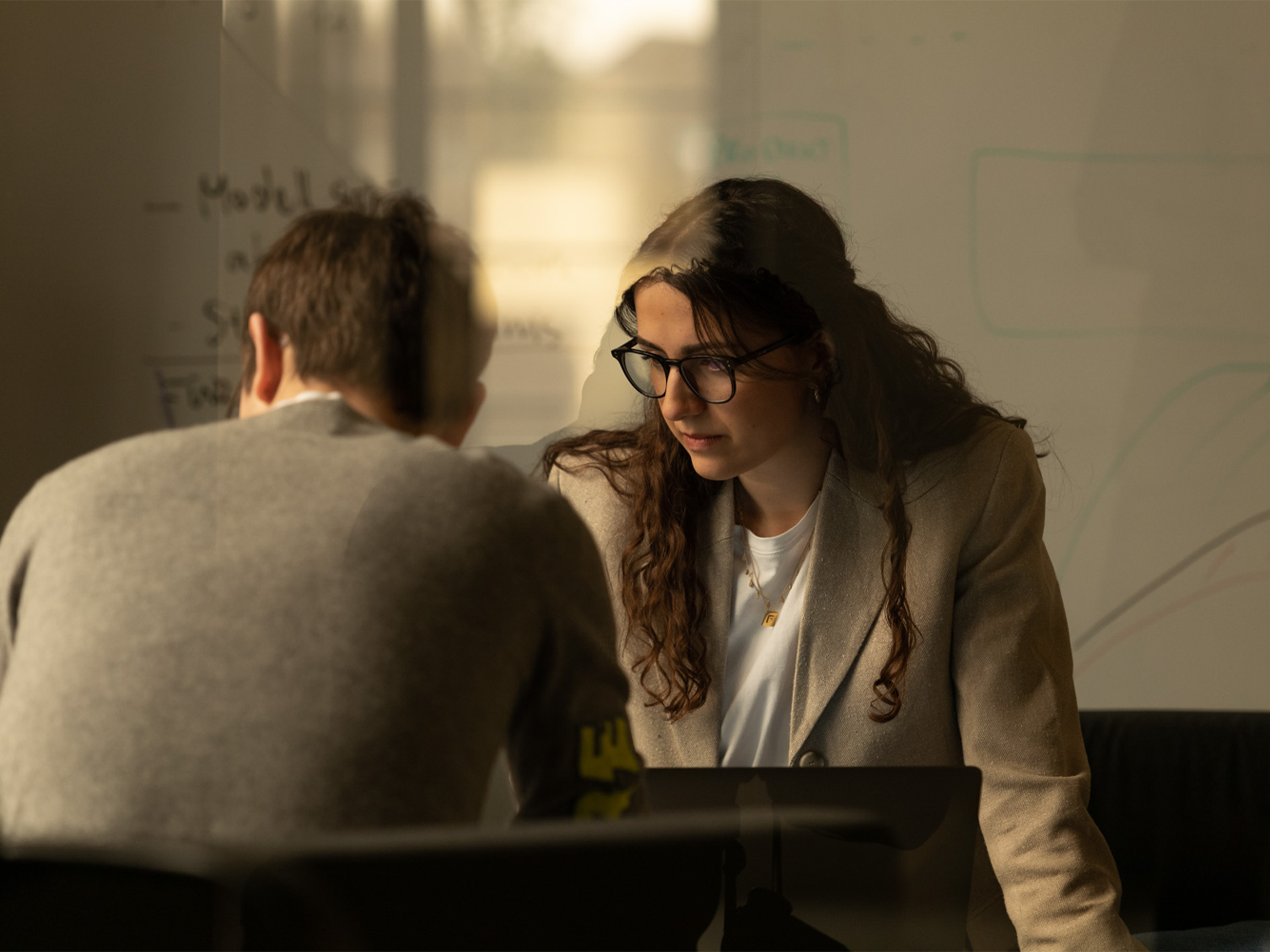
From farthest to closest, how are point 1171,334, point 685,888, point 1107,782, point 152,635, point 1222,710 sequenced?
point 1107,782 → point 1222,710 → point 1171,334 → point 685,888 → point 152,635

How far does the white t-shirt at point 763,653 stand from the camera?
826 millimetres

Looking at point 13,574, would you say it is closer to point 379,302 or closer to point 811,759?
point 379,302

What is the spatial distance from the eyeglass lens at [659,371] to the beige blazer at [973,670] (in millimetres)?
76

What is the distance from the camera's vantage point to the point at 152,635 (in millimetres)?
680

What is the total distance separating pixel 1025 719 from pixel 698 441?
1.20ft

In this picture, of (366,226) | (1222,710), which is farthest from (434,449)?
(1222,710)

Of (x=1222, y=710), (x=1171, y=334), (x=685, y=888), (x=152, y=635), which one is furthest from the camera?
(x=1222, y=710)

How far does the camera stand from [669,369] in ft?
2.57

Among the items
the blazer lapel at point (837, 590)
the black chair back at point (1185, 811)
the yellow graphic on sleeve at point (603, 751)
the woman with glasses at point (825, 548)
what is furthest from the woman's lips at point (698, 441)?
the black chair back at point (1185, 811)

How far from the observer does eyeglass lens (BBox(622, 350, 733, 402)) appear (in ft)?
2.56

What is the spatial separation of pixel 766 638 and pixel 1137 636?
1.20 ft

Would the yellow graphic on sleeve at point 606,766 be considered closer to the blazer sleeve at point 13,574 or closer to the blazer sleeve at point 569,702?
the blazer sleeve at point 569,702

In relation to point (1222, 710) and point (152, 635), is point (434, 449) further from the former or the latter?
point (1222, 710)

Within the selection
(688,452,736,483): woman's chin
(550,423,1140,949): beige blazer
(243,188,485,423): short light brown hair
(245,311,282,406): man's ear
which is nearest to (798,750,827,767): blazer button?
(550,423,1140,949): beige blazer
